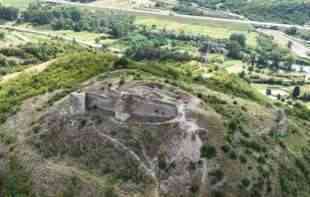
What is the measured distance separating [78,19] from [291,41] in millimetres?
74199

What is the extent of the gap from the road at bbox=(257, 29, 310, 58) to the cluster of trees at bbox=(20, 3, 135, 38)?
158ft

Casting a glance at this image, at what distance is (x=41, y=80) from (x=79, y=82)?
25.1 ft

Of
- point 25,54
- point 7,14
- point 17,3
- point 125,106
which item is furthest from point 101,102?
point 17,3

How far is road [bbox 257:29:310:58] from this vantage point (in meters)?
156

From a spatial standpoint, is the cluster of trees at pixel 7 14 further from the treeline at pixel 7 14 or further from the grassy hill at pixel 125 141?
the grassy hill at pixel 125 141

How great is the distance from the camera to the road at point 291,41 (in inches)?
6132

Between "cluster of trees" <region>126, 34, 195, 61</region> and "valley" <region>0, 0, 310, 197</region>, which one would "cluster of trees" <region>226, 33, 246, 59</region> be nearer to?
"cluster of trees" <region>126, 34, 195, 61</region>

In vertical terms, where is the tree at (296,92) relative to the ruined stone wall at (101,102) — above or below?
below

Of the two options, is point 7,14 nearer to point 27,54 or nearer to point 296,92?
point 27,54

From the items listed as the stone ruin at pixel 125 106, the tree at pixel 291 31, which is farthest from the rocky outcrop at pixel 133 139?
the tree at pixel 291 31

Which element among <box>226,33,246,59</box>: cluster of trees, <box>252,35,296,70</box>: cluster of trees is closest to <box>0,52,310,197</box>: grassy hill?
<box>252,35,296,70</box>: cluster of trees

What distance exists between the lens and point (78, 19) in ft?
548

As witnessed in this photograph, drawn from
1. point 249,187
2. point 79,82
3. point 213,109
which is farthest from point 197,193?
point 79,82

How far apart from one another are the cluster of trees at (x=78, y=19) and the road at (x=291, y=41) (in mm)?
48267
